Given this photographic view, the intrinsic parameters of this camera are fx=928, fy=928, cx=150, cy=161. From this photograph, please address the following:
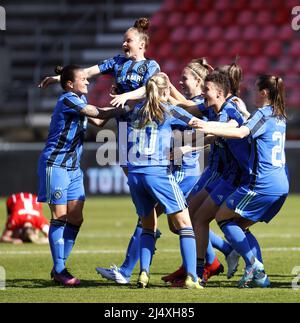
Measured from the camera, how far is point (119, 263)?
32.9 feet

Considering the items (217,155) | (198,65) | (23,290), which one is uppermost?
(198,65)

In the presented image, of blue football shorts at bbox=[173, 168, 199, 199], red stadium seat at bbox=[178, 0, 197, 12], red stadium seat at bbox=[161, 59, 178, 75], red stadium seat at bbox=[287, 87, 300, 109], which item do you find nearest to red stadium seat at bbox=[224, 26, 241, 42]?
red stadium seat at bbox=[178, 0, 197, 12]

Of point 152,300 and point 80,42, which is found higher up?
point 80,42

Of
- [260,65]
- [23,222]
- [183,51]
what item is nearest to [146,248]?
[23,222]

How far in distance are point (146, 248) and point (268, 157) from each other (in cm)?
134

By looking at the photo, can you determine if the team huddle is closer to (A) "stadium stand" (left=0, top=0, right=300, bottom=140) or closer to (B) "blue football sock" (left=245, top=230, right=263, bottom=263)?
(B) "blue football sock" (left=245, top=230, right=263, bottom=263)

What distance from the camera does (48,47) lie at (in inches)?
962

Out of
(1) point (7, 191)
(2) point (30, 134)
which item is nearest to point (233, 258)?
(1) point (7, 191)

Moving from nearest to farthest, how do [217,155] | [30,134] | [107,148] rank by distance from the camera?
[217,155] → [107,148] → [30,134]

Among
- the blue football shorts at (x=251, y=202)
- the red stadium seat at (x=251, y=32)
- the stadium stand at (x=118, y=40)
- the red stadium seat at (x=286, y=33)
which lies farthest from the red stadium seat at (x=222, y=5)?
the blue football shorts at (x=251, y=202)

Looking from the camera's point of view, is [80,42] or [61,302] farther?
[80,42]

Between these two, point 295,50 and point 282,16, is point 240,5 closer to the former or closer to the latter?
point 282,16

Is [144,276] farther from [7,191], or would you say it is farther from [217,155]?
[7,191]

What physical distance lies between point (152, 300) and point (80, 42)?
717 inches
